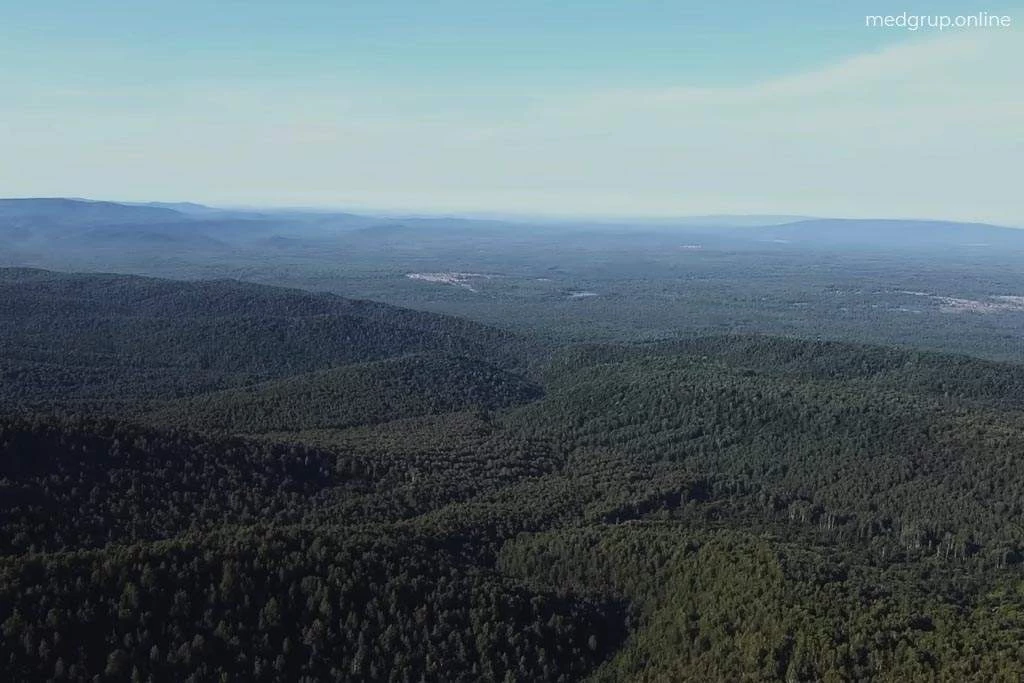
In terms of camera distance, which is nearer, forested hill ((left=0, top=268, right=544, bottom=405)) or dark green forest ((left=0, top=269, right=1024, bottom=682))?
dark green forest ((left=0, top=269, right=1024, bottom=682))

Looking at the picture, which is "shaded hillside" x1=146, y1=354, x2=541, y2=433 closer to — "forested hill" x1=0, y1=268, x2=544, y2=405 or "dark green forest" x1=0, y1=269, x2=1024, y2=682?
"dark green forest" x1=0, y1=269, x2=1024, y2=682

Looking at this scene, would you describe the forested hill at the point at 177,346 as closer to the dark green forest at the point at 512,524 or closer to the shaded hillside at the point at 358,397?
the dark green forest at the point at 512,524

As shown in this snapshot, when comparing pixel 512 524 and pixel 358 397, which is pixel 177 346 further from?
pixel 512 524

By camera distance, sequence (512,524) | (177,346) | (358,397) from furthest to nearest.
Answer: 1. (177,346)
2. (358,397)
3. (512,524)

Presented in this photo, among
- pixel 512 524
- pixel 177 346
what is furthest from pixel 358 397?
pixel 177 346

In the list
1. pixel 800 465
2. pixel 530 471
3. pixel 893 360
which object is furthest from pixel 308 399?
pixel 893 360

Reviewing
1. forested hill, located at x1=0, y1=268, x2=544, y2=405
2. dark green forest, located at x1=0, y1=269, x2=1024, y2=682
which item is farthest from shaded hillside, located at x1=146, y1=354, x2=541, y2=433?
forested hill, located at x1=0, y1=268, x2=544, y2=405

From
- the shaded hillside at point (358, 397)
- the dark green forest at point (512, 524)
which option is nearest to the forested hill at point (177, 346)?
the dark green forest at point (512, 524)

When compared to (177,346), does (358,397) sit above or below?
below
